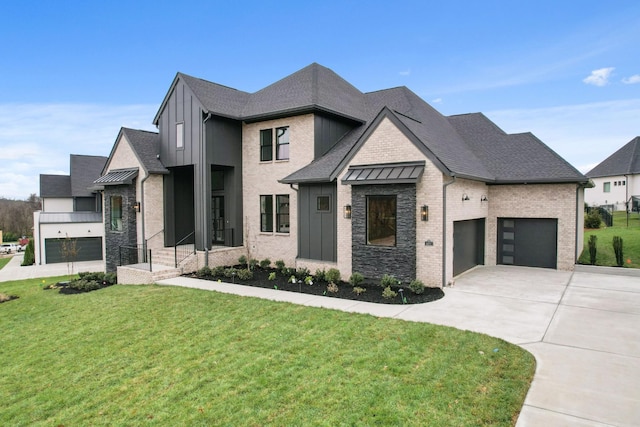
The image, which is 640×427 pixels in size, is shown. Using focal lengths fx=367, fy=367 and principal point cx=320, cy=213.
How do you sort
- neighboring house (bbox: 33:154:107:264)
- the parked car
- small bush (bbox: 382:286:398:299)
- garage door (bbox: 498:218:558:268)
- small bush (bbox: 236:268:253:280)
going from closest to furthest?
small bush (bbox: 382:286:398:299)
small bush (bbox: 236:268:253:280)
garage door (bbox: 498:218:558:268)
neighboring house (bbox: 33:154:107:264)
the parked car

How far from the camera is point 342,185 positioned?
12844 mm

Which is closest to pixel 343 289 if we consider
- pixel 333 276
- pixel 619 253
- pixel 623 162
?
pixel 333 276

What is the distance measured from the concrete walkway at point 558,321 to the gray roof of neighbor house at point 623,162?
111 ft

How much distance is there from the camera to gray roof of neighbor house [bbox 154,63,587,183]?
12945 mm

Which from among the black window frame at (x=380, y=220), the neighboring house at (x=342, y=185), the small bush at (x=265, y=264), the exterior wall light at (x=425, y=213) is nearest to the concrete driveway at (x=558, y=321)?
the neighboring house at (x=342, y=185)

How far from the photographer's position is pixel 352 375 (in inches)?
222

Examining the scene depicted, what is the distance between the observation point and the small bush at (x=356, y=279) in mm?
11758

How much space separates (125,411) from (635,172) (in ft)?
157

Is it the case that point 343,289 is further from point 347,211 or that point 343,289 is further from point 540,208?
point 540,208

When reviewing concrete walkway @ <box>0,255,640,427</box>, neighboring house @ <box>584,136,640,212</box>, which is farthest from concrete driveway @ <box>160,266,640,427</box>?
neighboring house @ <box>584,136,640,212</box>

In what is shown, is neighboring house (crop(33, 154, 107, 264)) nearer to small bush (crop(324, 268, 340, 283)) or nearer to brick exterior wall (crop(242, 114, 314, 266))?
brick exterior wall (crop(242, 114, 314, 266))

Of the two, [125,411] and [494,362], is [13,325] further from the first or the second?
[494,362]

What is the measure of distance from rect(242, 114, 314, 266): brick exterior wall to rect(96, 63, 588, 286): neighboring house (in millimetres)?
53

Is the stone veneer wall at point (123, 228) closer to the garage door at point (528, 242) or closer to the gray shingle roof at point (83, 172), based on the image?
the garage door at point (528, 242)
